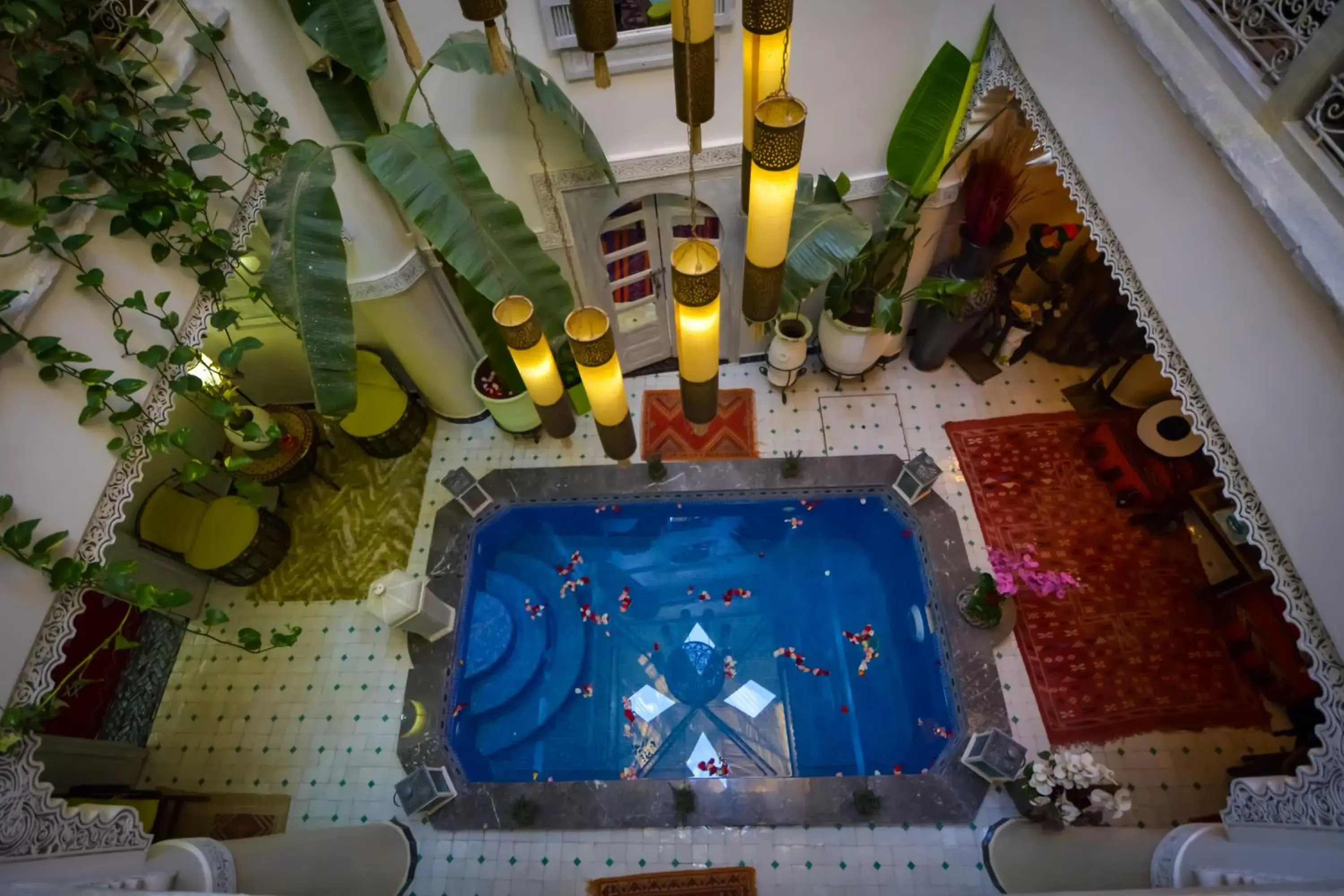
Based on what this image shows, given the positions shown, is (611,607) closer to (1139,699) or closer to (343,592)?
(343,592)

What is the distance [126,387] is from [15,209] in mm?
682

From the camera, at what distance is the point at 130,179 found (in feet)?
8.38

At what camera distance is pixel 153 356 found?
2.59 m

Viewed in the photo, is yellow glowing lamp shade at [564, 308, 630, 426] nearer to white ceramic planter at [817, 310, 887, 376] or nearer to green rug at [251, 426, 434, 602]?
white ceramic planter at [817, 310, 887, 376]

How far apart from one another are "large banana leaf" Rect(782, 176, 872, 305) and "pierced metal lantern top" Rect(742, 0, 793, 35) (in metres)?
2.05

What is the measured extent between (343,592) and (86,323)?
2.67 m

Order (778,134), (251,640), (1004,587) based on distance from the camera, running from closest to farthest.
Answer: (778,134) < (251,640) < (1004,587)

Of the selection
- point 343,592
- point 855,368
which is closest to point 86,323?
point 343,592

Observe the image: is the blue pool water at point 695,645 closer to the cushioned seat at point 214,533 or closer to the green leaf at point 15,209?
the cushioned seat at point 214,533

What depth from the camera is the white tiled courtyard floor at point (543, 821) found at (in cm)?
368

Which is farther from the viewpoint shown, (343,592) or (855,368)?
(855,368)

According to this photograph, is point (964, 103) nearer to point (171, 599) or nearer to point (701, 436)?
point (701, 436)

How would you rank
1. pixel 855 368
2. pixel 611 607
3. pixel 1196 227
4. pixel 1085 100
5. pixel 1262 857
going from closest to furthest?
pixel 1262 857
pixel 1196 227
pixel 1085 100
pixel 611 607
pixel 855 368

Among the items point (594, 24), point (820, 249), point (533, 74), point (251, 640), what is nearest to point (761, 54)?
point (594, 24)
